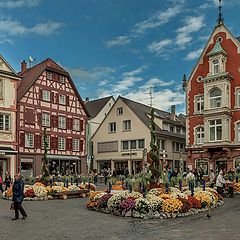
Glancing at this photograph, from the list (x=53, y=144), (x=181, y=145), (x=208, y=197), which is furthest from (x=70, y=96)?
(x=208, y=197)

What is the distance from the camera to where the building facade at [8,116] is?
4053cm

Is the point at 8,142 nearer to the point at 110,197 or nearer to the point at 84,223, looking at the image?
the point at 110,197

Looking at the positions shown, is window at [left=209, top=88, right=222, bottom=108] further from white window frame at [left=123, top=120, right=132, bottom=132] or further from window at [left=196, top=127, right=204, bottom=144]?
white window frame at [left=123, top=120, right=132, bottom=132]

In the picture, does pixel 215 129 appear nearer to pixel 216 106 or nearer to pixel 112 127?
pixel 216 106

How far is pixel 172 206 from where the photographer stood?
50.3 feet

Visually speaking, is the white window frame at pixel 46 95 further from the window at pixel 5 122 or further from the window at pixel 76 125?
the window at pixel 5 122

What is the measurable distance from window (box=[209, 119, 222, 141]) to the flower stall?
23.8 meters

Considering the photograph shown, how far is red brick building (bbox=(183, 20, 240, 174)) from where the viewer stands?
133 feet

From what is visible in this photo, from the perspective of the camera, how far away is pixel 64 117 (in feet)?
162

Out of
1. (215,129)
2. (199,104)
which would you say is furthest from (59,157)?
(215,129)

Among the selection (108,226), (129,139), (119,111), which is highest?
(119,111)

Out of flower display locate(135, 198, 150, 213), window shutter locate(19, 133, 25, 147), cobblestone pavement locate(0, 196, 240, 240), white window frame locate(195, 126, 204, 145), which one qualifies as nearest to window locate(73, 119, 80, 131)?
window shutter locate(19, 133, 25, 147)

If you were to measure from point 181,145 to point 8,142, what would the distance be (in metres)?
25.3

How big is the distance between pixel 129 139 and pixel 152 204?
37693 millimetres
